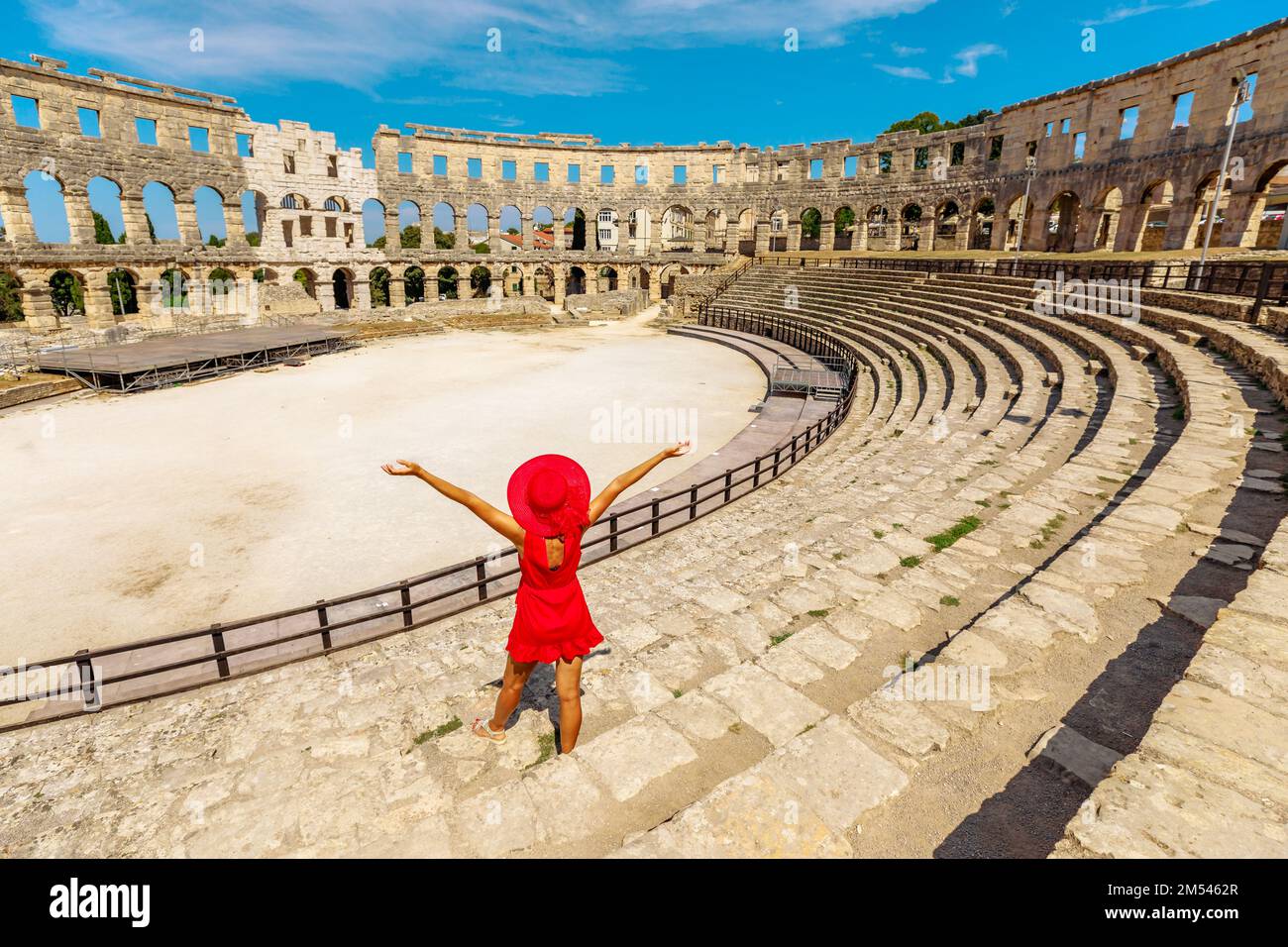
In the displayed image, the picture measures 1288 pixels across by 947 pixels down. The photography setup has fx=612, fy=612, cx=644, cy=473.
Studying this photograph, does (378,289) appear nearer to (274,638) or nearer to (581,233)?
(581,233)

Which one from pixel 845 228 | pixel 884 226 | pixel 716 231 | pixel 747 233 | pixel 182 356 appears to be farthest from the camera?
pixel 747 233

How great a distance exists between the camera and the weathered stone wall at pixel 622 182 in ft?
89.7

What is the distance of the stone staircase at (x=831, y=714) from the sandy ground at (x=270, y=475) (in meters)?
3.65

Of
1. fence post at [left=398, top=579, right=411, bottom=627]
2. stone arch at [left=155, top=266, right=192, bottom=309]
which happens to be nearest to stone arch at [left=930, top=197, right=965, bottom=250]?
fence post at [left=398, top=579, right=411, bottom=627]

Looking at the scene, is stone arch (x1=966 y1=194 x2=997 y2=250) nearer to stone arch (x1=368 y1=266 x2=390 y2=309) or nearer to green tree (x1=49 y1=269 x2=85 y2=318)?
stone arch (x1=368 y1=266 x2=390 y2=309)

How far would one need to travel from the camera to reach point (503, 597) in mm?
7711

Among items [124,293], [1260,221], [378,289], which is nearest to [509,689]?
[1260,221]

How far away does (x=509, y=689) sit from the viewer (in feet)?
13.9

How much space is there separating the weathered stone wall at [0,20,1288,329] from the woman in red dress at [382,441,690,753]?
33.6 meters

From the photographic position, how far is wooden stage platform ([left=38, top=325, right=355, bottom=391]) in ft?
72.1

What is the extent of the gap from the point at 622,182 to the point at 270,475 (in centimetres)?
4248

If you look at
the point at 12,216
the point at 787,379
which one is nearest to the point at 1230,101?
the point at 787,379

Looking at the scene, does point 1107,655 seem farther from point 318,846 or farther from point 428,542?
point 428,542

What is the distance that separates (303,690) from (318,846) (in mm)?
2365
